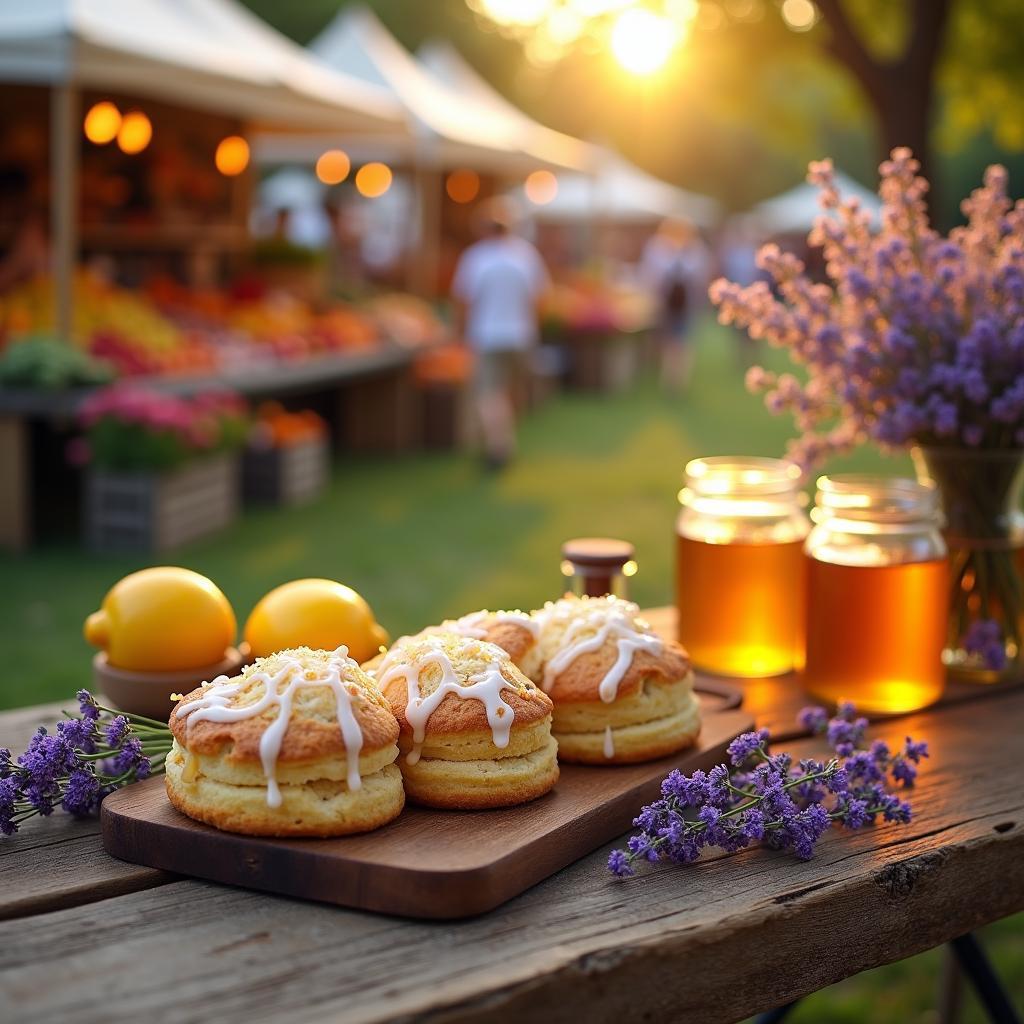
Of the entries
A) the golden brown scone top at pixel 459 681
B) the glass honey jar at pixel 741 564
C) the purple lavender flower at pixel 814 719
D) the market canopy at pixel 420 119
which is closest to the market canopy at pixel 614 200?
the market canopy at pixel 420 119

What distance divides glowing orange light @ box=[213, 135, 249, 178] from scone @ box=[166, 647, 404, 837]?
38.5 ft

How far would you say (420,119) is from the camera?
508 inches

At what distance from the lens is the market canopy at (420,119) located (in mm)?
13258

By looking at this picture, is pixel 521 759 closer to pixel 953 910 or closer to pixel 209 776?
pixel 209 776

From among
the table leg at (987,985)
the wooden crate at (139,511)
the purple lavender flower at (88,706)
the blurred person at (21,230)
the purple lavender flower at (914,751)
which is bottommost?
the table leg at (987,985)

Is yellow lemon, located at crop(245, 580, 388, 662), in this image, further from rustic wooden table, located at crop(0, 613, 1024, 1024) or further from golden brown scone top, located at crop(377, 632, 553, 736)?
rustic wooden table, located at crop(0, 613, 1024, 1024)

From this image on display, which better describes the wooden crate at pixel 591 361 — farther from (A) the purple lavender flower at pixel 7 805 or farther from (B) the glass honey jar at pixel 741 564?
(A) the purple lavender flower at pixel 7 805

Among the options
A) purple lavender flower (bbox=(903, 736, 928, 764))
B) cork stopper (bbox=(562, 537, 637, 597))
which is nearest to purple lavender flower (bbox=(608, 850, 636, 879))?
purple lavender flower (bbox=(903, 736, 928, 764))

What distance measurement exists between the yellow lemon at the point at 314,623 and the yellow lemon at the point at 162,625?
0.21 ft

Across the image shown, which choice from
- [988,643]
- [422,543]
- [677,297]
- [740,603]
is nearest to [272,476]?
[422,543]

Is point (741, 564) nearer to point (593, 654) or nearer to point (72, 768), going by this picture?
point (593, 654)

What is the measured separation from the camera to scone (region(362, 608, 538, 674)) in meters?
1.83

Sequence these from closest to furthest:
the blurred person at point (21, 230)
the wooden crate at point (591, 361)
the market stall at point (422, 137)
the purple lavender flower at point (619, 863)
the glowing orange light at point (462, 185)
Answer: the purple lavender flower at point (619, 863)
the blurred person at point (21, 230)
the market stall at point (422, 137)
the wooden crate at point (591, 361)
the glowing orange light at point (462, 185)

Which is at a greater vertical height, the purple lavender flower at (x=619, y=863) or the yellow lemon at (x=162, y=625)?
the yellow lemon at (x=162, y=625)
